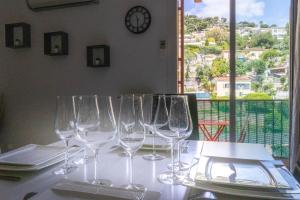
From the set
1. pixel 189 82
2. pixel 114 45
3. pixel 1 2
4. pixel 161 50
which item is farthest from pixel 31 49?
pixel 189 82

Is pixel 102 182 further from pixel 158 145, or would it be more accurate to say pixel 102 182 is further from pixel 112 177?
pixel 158 145

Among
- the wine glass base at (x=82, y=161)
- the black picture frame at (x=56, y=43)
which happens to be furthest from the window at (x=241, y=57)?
the wine glass base at (x=82, y=161)

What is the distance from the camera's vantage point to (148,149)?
3.84 ft

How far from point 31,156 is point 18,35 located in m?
2.66

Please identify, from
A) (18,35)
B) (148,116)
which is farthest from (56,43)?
(148,116)

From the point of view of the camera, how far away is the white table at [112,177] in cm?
70

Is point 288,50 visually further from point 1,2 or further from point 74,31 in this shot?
point 1,2

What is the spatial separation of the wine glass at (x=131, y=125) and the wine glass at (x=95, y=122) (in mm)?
37

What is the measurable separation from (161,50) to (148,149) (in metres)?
1.77

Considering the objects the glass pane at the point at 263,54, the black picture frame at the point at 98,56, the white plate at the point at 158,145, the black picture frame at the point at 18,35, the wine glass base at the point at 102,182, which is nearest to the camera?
the wine glass base at the point at 102,182

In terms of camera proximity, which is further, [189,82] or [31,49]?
[31,49]

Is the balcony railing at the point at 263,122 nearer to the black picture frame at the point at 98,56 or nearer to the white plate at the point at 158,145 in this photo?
the black picture frame at the point at 98,56

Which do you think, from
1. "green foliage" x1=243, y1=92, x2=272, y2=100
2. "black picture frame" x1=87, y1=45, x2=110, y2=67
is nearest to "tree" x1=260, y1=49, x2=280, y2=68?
"green foliage" x1=243, y1=92, x2=272, y2=100

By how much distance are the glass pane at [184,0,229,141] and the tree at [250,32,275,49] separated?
10.6 inches
